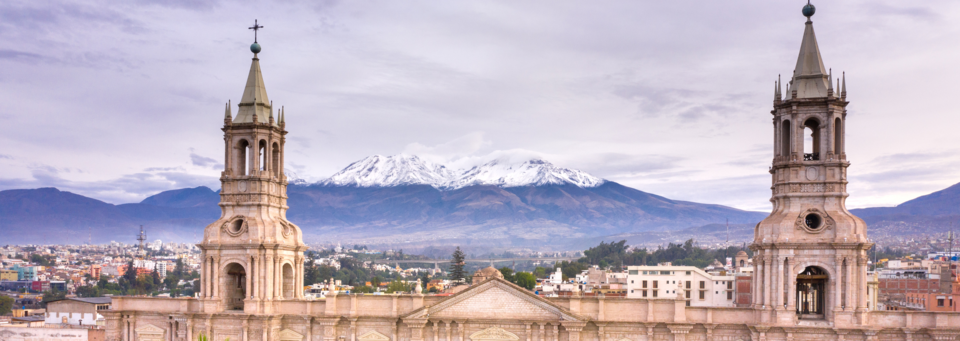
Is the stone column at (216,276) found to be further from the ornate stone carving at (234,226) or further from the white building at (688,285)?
the white building at (688,285)

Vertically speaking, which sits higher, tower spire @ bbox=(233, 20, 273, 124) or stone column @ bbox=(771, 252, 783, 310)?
tower spire @ bbox=(233, 20, 273, 124)

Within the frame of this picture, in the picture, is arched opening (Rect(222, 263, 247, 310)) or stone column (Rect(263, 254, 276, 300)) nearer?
stone column (Rect(263, 254, 276, 300))

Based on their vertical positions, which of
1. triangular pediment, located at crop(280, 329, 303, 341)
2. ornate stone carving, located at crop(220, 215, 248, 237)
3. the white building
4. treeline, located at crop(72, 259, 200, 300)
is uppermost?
ornate stone carving, located at crop(220, 215, 248, 237)

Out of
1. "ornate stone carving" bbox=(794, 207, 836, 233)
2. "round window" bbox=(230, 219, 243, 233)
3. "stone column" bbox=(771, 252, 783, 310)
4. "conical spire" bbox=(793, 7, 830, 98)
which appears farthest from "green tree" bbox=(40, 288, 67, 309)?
"conical spire" bbox=(793, 7, 830, 98)

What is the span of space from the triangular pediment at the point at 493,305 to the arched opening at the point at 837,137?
590 inches

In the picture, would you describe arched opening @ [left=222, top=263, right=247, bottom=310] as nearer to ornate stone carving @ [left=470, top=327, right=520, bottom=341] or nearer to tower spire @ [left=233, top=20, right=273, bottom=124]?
tower spire @ [left=233, top=20, right=273, bottom=124]

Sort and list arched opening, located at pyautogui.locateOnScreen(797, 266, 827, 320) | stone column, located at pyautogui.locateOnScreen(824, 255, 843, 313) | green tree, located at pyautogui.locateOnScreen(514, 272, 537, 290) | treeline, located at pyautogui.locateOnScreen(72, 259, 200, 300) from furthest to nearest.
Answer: treeline, located at pyautogui.locateOnScreen(72, 259, 200, 300)
green tree, located at pyautogui.locateOnScreen(514, 272, 537, 290)
arched opening, located at pyautogui.locateOnScreen(797, 266, 827, 320)
stone column, located at pyautogui.locateOnScreen(824, 255, 843, 313)

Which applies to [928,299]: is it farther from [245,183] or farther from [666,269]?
[245,183]

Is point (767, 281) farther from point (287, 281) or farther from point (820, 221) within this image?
point (287, 281)

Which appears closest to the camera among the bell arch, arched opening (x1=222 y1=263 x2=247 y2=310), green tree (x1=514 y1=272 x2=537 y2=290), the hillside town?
the bell arch

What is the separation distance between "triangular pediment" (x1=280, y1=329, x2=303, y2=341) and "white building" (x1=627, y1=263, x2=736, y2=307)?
5584cm

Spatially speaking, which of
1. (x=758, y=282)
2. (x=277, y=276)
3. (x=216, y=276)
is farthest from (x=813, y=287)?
(x=216, y=276)

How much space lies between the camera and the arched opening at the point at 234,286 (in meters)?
44.9

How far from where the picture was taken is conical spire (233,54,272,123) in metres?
44.7
